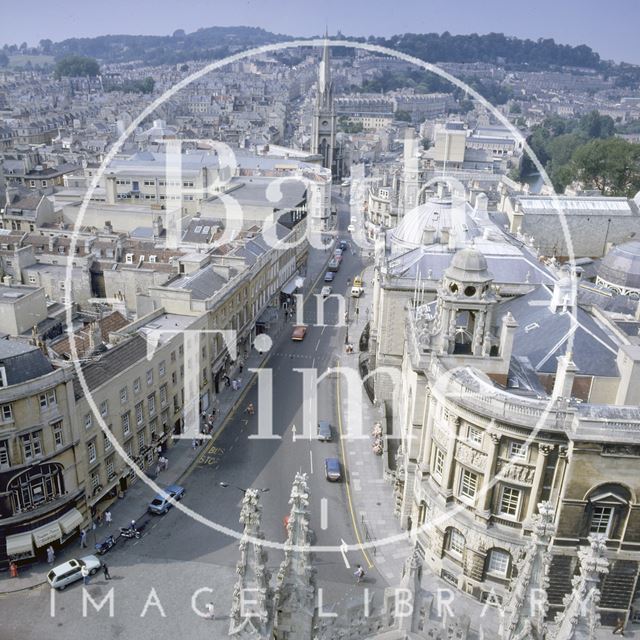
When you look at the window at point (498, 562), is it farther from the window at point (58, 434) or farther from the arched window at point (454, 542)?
the window at point (58, 434)

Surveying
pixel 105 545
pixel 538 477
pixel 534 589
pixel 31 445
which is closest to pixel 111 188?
pixel 31 445

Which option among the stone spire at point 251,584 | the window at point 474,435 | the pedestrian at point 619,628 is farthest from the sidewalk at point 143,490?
the pedestrian at point 619,628

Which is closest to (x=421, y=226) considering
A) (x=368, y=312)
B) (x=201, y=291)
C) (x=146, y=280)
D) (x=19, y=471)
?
(x=368, y=312)

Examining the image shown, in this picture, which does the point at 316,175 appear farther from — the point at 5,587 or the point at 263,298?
the point at 5,587

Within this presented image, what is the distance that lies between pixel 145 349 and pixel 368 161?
470 ft

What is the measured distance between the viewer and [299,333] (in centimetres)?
7044

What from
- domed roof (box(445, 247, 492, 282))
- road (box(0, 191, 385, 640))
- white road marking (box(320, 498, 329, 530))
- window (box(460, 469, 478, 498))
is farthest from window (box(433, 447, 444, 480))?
domed roof (box(445, 247, 492, 282))

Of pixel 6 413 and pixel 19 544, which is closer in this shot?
pixel 6 413

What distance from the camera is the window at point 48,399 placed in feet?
117

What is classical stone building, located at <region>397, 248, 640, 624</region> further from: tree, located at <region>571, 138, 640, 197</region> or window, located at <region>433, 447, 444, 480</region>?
tree, located at <region>571, 138, 640, 197</region>

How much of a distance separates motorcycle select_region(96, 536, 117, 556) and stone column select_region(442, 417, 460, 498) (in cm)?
2058

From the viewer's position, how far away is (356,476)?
4641 cm

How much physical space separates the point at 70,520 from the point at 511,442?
26454 millimetres

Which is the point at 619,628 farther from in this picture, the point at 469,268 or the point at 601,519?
the point at 469,268
